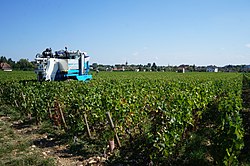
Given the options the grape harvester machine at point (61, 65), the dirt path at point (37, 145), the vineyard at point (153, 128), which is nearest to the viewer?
the vineyard at point (153, 128)

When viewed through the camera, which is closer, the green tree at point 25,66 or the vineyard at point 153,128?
the vineyard at point 153,128

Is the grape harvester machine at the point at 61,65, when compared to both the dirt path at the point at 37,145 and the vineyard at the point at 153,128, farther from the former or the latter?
the dirt path at the point at 37,145

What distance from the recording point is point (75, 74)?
21.1 meters

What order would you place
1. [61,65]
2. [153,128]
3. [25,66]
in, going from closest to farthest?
[153,128] → [61,65] → [25,66]

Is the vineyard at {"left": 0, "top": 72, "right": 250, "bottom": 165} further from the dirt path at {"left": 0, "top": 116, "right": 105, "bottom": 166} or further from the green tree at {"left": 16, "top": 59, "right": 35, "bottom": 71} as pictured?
the green tree at {"left": 16, "top": 59, "right": 35, "bottom": 71}

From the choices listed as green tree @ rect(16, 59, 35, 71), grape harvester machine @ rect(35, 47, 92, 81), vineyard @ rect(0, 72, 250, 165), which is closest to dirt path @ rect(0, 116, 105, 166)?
vineyard @ rect(0, 72, 250, 165)

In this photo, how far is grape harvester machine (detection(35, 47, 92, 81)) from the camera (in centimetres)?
1975

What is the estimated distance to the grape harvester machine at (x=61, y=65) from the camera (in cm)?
1975

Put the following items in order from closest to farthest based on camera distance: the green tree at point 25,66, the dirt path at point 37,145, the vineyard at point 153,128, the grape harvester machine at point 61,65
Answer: the vineyard at point 153,128
the dirt path at point 37,145
the grape harvester machine at point 61,65
the green tree at point 25,66

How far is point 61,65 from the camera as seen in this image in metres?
20.4

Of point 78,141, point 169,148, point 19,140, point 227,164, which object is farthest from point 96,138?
point 227,164

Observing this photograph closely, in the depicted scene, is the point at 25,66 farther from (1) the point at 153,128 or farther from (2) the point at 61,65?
(1) the point at 153,128

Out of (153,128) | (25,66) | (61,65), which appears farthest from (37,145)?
(25,66)

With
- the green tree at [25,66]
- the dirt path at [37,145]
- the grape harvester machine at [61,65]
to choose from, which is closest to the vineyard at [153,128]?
the dirt path at [37,145]
